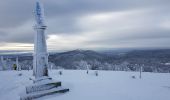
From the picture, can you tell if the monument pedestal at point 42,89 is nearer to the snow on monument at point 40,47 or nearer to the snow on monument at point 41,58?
the snow on monument at point 41,58

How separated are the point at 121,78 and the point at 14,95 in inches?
256

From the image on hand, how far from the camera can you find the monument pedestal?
10090 millimetres

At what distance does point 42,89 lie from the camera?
10789 millimetres

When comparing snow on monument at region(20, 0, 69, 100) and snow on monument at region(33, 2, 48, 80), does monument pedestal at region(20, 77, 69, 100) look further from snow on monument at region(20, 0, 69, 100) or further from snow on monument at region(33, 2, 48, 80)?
snow on monument at region(33, 2, 48, 80)

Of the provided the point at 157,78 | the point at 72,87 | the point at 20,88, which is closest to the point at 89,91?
the point at 72,87

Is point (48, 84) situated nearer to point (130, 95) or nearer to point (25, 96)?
point (25, 96)

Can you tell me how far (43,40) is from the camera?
11445mm

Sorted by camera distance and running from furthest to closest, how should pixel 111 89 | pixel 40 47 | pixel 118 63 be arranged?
pixel 118 63
pixel 40 47
pixel 111 89

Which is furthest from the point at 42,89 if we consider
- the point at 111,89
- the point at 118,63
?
the point at 118,63

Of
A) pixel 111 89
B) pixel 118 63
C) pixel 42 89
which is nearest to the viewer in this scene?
pixel 42 89

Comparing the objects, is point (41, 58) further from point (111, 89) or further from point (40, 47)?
point (111, 89)

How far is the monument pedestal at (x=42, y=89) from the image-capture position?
10090 mm

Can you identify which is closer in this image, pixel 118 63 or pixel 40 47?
pixel 40 47

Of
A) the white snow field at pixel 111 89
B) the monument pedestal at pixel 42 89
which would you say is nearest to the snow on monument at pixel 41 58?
the monument pedestal at pixel 42 89
